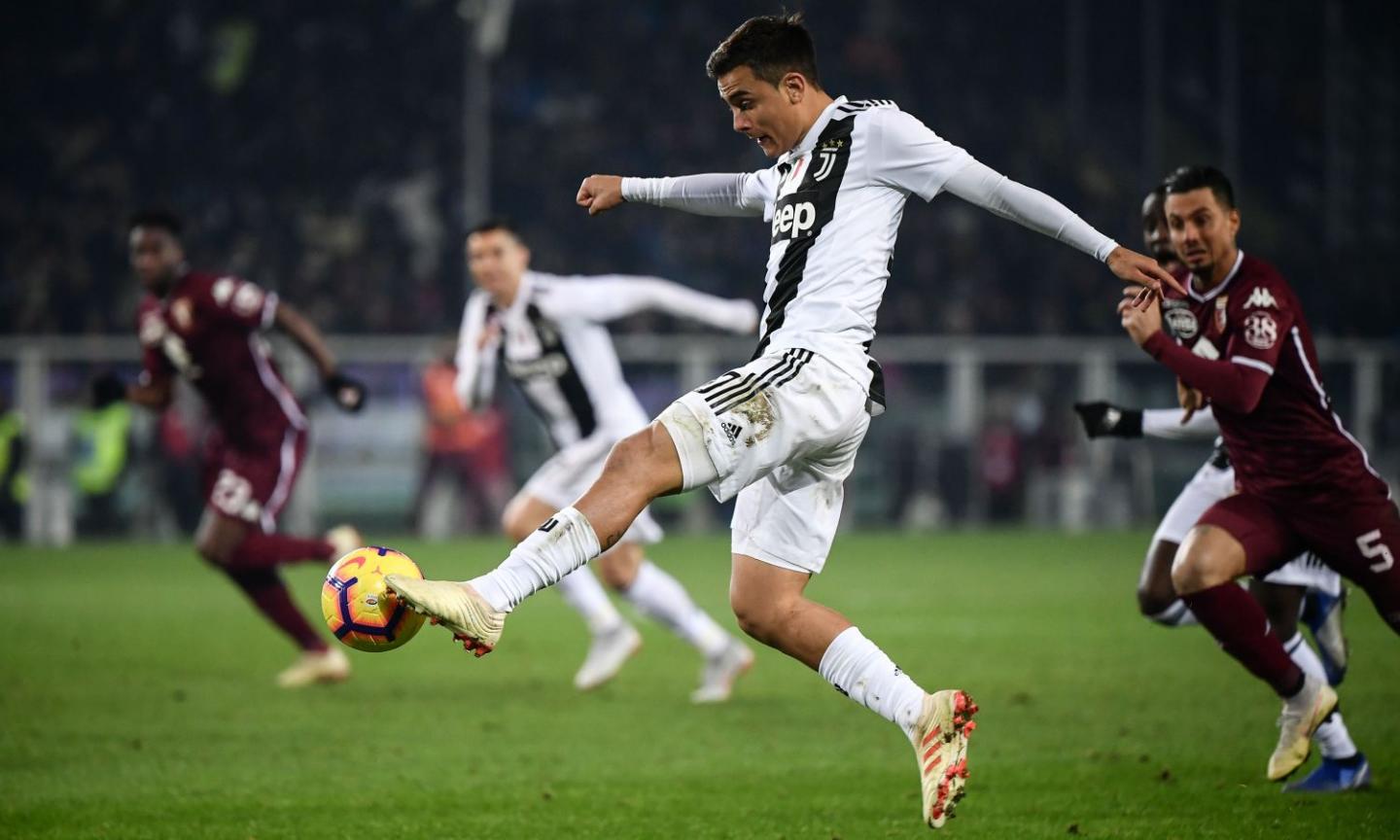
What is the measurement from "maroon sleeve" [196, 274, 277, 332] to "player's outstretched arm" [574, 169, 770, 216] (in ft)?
14.1

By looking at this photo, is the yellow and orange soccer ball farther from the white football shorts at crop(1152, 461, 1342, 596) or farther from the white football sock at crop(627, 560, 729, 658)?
the white football sock at crop(627, 560, 729, 658)

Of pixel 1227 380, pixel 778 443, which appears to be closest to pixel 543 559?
pixel 778 443

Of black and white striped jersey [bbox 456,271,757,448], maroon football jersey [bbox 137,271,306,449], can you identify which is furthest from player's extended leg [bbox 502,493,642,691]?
maroon football jersey [bbox 137,271,306,449]

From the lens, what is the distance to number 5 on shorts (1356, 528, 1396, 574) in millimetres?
5758

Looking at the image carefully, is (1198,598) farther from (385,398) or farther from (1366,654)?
(385,398)

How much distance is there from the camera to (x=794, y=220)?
5.23m

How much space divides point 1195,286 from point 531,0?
20657 millimetres

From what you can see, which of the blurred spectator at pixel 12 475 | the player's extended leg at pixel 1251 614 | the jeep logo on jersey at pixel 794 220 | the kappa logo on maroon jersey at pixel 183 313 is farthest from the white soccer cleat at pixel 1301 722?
the blurred spectator at pixel 12 475

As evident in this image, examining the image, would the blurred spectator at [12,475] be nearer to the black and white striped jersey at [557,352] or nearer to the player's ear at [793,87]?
the black and white striped jersey at [557,352]

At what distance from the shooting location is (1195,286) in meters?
6.07

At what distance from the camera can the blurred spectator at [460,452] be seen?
69.0 feet

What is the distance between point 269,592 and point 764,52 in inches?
212

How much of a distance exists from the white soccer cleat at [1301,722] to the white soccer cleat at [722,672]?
10.9 feet

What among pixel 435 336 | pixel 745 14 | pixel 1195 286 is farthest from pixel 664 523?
pixel 1195 286
